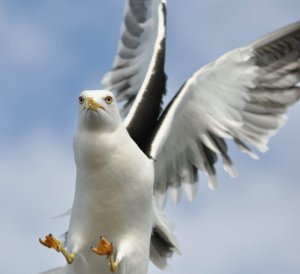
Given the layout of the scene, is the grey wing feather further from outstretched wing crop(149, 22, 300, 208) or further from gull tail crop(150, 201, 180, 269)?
gull tail crop(150, 201, 180, 269)

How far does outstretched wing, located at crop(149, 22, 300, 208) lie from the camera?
39.5 feet

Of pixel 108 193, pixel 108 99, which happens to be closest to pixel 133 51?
pixel 108 99

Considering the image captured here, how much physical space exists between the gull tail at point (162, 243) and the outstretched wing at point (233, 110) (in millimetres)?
523

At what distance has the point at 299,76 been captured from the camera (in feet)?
40.7

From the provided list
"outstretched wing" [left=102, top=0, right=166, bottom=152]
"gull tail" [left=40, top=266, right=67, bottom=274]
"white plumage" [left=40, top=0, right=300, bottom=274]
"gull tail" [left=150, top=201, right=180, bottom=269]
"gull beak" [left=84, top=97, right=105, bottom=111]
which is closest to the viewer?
"gull beak" [left=84, top=97, right=105, bottom=111]

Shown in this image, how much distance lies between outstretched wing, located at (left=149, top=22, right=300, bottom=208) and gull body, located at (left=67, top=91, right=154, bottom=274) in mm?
1444

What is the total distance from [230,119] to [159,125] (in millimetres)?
1217

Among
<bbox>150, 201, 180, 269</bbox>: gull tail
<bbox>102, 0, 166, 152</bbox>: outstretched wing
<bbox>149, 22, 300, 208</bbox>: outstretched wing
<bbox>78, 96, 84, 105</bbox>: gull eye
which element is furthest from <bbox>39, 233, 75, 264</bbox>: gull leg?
<bbox>102, 0, 166, 152</bbox>: outstretched wing

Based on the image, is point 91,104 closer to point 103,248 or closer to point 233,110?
point 103,248

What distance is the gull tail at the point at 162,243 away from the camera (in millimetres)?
12008

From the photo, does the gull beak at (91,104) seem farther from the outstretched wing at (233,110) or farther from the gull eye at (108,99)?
the outstretched wing at (233,110)

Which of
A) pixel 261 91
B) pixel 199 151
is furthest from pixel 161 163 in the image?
pixel 261 91

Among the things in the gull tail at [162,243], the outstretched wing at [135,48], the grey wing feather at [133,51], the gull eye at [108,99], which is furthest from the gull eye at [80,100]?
the grey wing feather at [133,51]

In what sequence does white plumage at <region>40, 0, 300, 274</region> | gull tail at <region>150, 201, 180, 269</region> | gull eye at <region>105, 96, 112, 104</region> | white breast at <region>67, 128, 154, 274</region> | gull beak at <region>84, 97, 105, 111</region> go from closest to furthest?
gull beak at <region>84, 97, 105, 111</region> → gull eye at <region>105, 96, 112, 104</region> → white breast at <region>67, 128, 154, 274</region> → white plumage at <region>40, 0, 300, 274</region> → gull tail at <region>150, 201, 180, 269</region>
